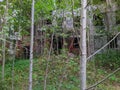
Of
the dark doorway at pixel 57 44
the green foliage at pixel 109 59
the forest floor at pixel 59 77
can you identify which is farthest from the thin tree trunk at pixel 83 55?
the green foliage at pixel 109 59

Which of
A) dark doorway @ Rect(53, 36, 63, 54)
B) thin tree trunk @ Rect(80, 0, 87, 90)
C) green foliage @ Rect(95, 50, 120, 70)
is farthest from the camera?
green foliage @ Rect(95, 50, 120, 70)

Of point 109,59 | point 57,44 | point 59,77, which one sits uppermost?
point 57,44

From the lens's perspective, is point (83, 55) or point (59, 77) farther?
point (59, 77)

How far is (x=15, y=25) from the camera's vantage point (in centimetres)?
519

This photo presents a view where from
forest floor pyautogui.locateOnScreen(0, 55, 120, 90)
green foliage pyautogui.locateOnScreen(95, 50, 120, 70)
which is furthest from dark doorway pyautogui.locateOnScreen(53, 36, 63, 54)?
green foliage pyautogui.locateOnScreen(95, 50, 120, 70)

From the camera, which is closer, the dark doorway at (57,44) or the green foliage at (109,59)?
the dark doorway at (57,44)

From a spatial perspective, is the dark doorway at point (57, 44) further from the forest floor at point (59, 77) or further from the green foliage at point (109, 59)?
the green foliage at point (109, 59)

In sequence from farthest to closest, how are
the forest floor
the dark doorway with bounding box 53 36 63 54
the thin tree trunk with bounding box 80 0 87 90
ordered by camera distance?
the dark doorway with bounding box 53 36 63 54
the forest floor
the thin tree trunk with bounding box 80 0 87 90

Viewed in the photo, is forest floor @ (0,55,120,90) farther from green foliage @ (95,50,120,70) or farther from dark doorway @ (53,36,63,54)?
green foliage @ (95,50,120,70)

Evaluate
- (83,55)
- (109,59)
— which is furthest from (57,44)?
(109,59)

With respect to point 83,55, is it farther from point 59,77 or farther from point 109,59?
point 109,59

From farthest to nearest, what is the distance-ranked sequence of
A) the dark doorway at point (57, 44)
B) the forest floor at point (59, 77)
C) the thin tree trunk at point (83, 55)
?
the dark doorway at point (57, 44), the forest floor at point (59, 77), the thin tree trunk at point (83, 55)

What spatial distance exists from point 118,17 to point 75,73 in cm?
473

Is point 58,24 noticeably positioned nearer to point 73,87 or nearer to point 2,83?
point 2,83
